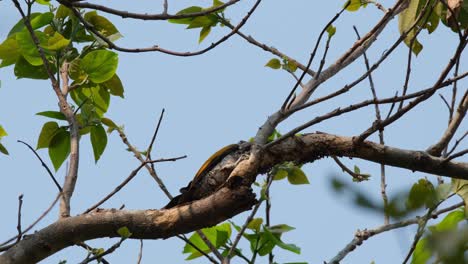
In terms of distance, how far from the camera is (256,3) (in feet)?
6.21

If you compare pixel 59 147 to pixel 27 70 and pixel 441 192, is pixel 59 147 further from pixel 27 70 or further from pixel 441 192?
pixel 441 192

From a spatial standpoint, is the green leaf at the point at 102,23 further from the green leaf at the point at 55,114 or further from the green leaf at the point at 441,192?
the green leaf at the point at 441,192

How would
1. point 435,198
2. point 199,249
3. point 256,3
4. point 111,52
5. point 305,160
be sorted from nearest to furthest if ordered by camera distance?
point 435,198, point 256,3, point 305,160, point 199,249, point 111,52

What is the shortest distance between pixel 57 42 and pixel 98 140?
1.52ft

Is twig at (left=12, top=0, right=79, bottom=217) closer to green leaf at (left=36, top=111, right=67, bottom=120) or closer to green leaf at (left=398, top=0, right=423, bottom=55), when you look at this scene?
green leaf at (left=36, top=111, right=67, bottom=120)

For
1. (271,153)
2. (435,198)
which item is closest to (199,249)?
(271,153)

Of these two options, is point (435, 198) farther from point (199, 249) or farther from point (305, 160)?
point (199, 249)

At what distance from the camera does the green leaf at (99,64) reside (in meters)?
2.34

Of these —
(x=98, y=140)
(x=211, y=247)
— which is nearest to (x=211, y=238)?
(x=211, y=247)

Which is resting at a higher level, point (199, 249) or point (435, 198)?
point (199, 249)

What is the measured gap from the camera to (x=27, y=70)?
8.06 feet

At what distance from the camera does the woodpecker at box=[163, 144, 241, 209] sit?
1918mm

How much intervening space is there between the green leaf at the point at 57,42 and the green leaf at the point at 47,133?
33 cm

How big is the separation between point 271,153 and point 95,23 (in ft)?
3.46
